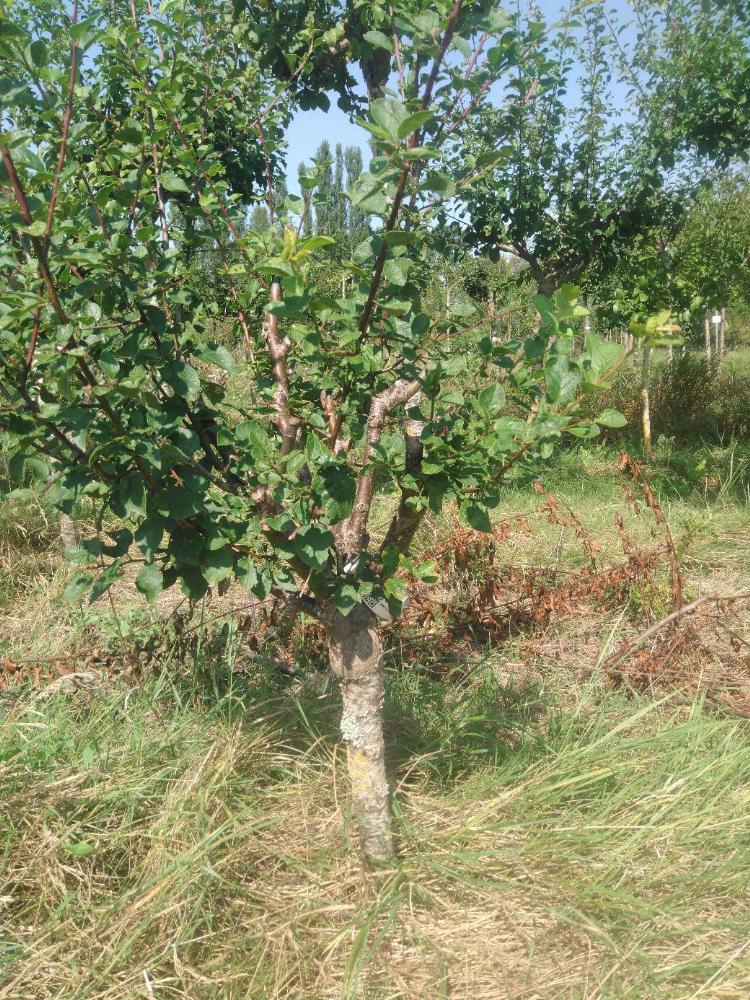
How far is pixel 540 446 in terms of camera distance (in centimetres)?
150

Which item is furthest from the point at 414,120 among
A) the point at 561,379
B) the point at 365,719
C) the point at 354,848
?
the point at 354,848

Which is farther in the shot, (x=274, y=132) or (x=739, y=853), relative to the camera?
(x=274, y=132)

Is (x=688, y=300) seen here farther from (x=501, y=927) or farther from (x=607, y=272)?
(x=501, y=927)

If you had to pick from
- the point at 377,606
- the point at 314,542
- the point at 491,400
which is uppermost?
the point at 491,400

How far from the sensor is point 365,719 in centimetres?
182

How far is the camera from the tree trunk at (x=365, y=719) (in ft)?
5.90

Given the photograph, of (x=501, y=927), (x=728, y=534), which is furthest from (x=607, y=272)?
(x=501, y=927)

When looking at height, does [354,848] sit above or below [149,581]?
below

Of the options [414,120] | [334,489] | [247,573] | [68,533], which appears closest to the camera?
[414,120]

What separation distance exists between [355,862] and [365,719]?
0.36 m

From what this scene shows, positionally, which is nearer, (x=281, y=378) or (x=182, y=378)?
(x=182, y=378)

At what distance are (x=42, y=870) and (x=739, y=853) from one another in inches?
61.9

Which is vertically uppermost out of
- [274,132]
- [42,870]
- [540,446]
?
[274,132]

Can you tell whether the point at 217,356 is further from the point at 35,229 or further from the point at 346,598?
the point at 346,598
